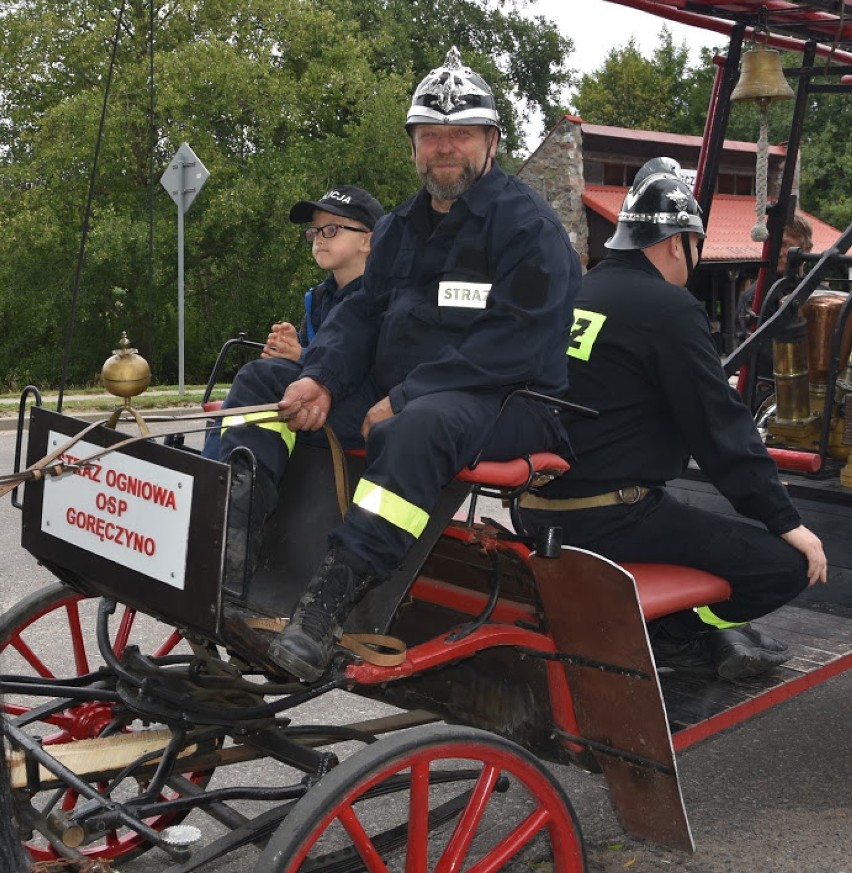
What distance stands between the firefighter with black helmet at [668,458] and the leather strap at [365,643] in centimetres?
80

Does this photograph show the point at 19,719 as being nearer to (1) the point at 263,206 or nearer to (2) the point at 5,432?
(2) the point at 5,432

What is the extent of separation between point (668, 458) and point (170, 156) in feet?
60.9

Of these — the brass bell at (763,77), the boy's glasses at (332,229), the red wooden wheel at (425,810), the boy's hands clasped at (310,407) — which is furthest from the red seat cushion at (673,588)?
the brass bell at (763,77)

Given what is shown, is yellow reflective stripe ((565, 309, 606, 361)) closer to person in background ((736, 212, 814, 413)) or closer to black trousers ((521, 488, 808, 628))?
black trousers ((521, 488, 808, 628))

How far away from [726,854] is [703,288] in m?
22.9

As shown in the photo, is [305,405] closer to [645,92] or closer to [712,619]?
[712,619]

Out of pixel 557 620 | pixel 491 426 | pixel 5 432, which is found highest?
pixel 491 426

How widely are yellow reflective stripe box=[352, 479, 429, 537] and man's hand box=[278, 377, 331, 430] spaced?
0.40 metres

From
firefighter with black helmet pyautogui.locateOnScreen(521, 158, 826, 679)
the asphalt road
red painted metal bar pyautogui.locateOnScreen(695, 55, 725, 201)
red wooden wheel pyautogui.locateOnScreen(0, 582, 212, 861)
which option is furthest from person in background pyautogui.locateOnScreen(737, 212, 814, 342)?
red wooden wheel pyautogui.locateOnScreen(0, 582, 212, 861)

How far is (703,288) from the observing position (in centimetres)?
2570

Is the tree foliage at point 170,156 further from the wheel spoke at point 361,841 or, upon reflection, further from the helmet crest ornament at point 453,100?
the wheel spoke at point 361,841

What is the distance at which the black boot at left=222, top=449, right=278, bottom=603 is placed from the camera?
2.81 meters

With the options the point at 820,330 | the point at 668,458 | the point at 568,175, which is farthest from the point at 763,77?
the point at 568,175

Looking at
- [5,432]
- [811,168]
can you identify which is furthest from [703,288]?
[5,432]
